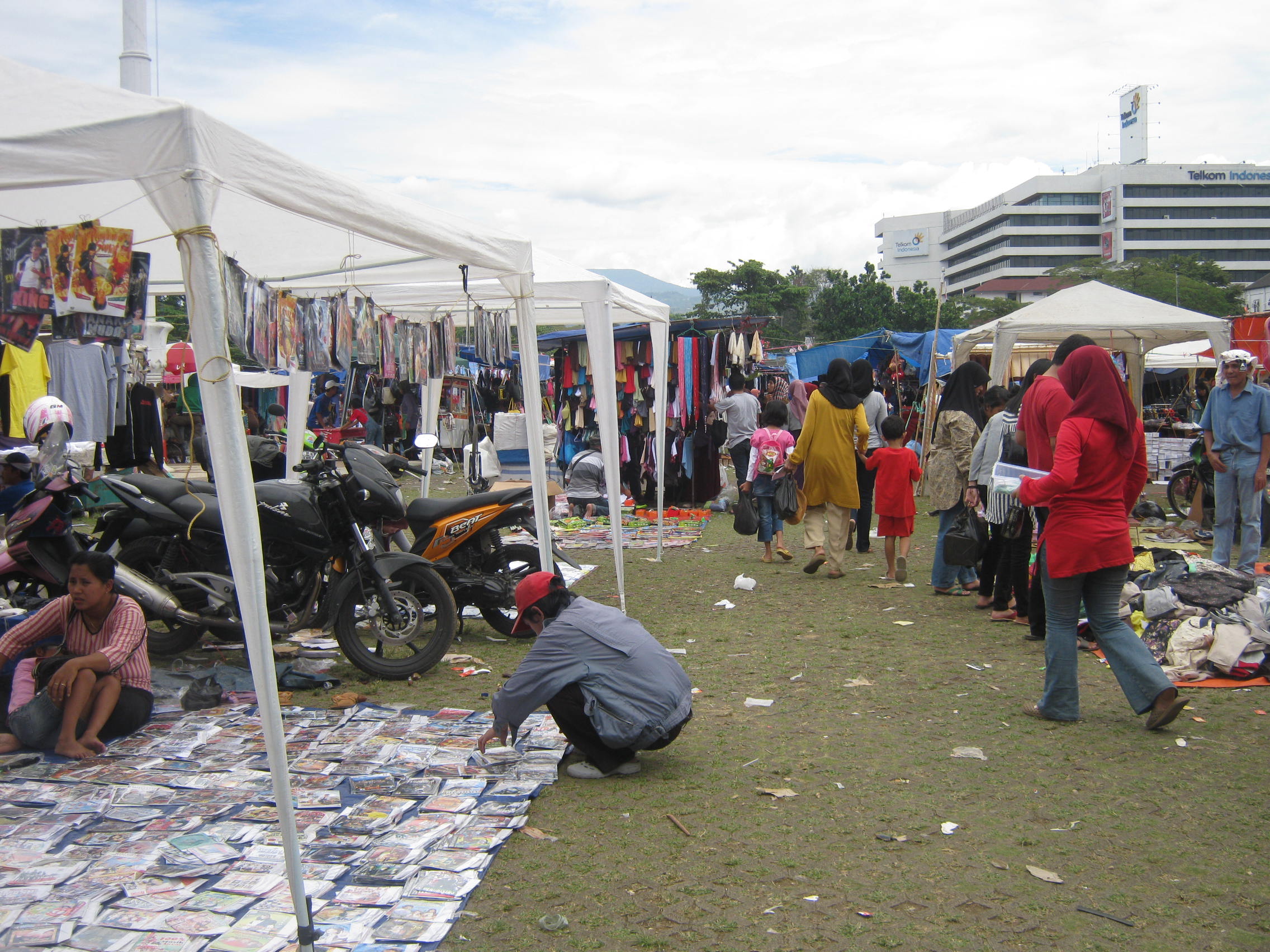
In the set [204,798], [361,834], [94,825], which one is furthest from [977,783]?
[94,825]

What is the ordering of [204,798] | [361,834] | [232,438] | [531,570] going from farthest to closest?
[531,570] < [204,798] < [361,834] < [232,438]

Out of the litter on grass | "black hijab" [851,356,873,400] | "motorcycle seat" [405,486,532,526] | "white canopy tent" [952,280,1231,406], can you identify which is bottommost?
the litter on grass

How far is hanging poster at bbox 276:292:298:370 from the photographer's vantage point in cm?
545

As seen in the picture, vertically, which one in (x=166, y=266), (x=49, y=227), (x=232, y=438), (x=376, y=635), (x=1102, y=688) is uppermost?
(x=166, y=266)

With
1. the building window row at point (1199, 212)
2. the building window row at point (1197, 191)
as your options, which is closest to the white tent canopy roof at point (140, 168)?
the building window row at point (1199, 212)

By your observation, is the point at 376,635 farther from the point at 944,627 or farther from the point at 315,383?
the point at 315,383

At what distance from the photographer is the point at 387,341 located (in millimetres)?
7691

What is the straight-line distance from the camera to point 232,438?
296 centimetres

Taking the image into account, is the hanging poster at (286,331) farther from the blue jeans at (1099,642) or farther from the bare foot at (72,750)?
the blue jeans at (1099,642)

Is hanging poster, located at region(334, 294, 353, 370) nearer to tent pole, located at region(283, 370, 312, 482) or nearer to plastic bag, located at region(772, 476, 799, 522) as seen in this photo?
tent pole, located at region(283, 370, 312, 482)

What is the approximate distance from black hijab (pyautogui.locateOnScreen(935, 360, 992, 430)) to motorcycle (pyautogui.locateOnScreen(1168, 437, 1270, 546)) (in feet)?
11.8

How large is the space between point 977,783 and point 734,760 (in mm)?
1083

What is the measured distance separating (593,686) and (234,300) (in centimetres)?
223

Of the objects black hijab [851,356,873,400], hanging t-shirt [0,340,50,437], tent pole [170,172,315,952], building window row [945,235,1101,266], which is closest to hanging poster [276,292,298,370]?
tent pole [170,172,315,952]
